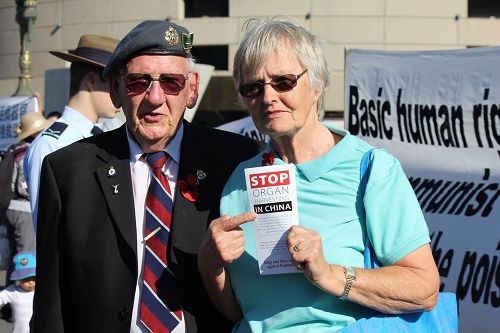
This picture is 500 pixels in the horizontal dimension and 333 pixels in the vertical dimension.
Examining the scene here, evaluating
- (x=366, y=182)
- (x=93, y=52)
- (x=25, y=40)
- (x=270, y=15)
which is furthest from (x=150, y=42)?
(x=25, y=40)

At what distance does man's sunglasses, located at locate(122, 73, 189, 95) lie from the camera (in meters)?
3.12

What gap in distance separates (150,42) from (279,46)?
549 millimetres

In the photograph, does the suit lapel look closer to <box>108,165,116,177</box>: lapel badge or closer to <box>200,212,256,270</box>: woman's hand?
<box>108,165,116,177</box>: lapel badge

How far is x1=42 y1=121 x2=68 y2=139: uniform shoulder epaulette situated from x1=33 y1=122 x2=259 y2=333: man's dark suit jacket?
1.36 meters

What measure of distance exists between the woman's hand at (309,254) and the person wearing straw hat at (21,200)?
18.9 ft

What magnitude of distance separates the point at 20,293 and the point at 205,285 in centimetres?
441

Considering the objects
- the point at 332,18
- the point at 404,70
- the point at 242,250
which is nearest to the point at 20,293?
the point at 404,70

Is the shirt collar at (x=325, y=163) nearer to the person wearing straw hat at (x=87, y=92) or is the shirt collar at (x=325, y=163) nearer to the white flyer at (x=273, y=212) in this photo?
the white flyer at (x=273, y=212)

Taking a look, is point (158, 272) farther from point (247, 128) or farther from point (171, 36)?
point (247, 128)

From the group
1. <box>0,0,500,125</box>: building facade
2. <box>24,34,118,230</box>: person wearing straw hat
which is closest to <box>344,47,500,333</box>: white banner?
<box>24,34,118,230</box>: person wearing straw hat

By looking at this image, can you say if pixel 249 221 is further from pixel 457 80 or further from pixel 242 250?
pixel 457 80

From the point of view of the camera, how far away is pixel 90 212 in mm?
3174

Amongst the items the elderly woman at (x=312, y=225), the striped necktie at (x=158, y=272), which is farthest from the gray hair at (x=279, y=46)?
the striped necktie at (x=158, y=272)

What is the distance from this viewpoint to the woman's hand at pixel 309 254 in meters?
2.56
